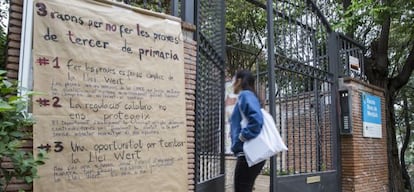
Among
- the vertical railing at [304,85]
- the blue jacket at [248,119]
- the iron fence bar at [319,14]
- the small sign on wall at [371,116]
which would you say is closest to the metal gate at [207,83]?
the blue jacket at [248,119]

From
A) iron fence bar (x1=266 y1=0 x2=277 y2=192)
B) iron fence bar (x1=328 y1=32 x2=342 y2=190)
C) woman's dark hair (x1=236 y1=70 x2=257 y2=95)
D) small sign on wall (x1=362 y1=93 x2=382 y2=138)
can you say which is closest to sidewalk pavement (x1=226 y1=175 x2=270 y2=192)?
iron fence bar (x1=328 y1=32 x2=342 y2=190)

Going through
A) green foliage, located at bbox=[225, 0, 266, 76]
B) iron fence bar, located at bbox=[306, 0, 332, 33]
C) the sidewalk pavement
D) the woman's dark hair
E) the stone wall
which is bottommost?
the sidewalk pavement

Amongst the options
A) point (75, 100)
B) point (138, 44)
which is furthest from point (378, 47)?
point (75, 100)

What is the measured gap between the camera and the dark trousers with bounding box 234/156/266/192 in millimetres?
4152

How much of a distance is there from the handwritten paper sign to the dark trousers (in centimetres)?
67

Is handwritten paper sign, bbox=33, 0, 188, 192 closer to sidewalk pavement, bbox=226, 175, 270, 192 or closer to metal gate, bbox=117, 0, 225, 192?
metal gate, bbox=117, 0, 225, 192

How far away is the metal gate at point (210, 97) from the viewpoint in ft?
14.6

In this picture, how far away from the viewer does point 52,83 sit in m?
2.97

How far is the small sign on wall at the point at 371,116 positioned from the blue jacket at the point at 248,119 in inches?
173

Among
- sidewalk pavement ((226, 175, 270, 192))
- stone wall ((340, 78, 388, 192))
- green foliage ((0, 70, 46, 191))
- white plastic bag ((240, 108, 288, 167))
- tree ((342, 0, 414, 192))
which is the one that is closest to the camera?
green foliage ((0, 70, 46, 191))

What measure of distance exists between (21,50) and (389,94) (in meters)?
9.97

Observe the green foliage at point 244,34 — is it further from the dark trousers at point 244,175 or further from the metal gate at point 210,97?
the dark trousers at point 244,175

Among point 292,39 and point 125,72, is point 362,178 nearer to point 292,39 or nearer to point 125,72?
point 292,39

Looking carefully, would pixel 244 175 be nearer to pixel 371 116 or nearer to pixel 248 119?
pixel 248 119
